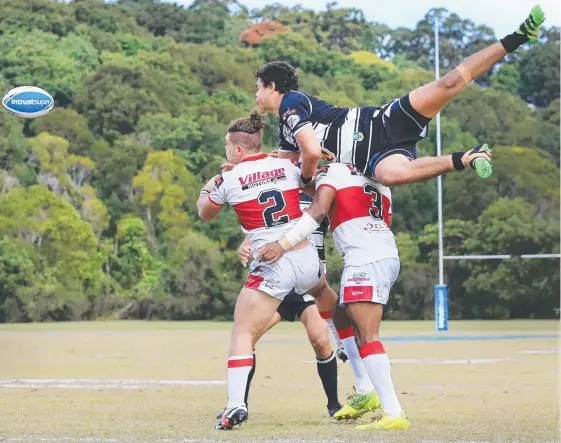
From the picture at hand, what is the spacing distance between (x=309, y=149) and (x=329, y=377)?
68.6 inches

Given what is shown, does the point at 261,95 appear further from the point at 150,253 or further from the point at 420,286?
the point at 150,253

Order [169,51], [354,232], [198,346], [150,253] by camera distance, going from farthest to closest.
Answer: [169,51], [150,253], [198,346], [354,232]

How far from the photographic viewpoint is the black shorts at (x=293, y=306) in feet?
28.5

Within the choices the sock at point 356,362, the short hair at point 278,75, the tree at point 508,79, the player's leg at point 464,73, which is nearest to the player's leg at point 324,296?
the sock at point 356,362

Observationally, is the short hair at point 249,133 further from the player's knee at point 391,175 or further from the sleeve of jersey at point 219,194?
the player's knee at point 391,175

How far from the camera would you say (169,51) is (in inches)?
3199

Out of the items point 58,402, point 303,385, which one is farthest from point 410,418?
point 303,385

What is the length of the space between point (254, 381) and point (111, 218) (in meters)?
46.1

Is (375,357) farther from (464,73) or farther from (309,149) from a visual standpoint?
(464,73)

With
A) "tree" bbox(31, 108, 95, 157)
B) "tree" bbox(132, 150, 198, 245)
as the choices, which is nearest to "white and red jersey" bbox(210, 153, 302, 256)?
"tree" bbox(132, 150, 198, 245)

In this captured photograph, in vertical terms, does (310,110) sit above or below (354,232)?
above

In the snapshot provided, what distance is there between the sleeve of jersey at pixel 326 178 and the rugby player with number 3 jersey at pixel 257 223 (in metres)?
0.19

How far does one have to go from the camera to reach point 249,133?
8.30 m

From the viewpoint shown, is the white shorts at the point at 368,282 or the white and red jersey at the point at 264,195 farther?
the white and red jersey at the point at 264,195
